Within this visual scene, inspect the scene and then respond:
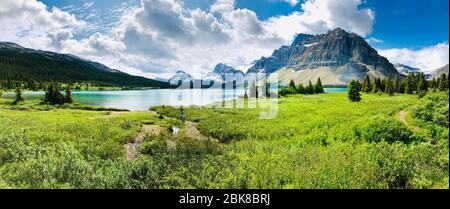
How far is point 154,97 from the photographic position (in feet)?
30.9

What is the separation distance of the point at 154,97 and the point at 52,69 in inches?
142

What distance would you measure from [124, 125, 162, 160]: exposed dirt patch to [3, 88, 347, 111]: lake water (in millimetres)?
812

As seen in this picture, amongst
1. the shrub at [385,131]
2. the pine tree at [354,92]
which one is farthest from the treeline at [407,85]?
the shrub at [385,131]

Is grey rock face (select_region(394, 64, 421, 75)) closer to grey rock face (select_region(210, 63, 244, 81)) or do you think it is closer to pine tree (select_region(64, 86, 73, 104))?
grey rock face (select_region(210, 63, 244, 81))

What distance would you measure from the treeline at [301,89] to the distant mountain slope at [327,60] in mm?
289

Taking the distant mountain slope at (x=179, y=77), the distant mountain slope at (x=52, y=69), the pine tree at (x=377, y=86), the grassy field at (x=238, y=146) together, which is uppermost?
the distant mountain slope at (x=52, y=69)

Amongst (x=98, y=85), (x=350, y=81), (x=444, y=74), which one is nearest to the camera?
(x=444, y=74)

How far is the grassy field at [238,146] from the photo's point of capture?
6270 millimetres

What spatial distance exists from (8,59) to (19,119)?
81.3 inches

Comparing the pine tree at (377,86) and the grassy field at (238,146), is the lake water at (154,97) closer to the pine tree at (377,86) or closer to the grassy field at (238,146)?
the grassy field at (238,146)

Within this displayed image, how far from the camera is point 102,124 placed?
328 inches
